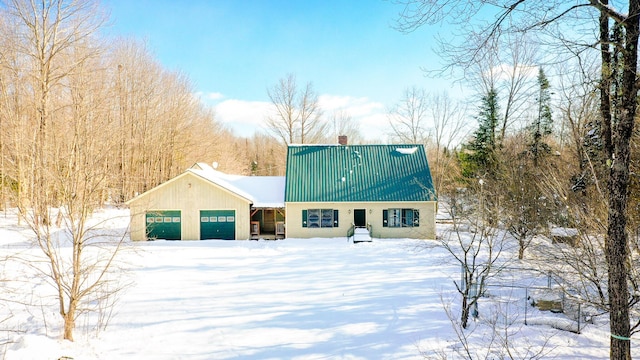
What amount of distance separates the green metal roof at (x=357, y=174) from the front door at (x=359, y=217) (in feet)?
2.85

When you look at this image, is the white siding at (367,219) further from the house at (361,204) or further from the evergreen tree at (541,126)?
the evergreen tree at (541,126)

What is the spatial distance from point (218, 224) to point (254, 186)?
385 centimetres

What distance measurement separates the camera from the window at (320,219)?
66.7ft

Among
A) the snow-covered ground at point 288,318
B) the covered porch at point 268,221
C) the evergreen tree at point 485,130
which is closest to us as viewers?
the snow-covered ground at point 288,318

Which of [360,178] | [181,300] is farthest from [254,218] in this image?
[181,300]

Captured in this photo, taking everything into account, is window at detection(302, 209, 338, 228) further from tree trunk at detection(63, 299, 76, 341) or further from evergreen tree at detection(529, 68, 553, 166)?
evergreen tree at detection(529, 68, 553, 166)

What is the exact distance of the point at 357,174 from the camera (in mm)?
21656

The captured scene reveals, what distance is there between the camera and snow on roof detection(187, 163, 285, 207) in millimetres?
20344

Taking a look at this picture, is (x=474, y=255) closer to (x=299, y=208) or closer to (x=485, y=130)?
(x=299, y=208)

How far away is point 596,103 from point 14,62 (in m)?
28.4

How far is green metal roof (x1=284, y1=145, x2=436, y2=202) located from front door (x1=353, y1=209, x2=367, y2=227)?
0.87 metres

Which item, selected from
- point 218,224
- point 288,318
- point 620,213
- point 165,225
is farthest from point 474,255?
point 165,225

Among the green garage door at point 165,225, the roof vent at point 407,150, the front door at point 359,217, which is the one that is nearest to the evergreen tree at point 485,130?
the roof vent at point 407,150

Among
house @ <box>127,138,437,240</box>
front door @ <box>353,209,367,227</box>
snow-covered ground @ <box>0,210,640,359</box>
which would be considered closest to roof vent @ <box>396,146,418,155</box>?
house @ <box>127,138,437,240</box>
